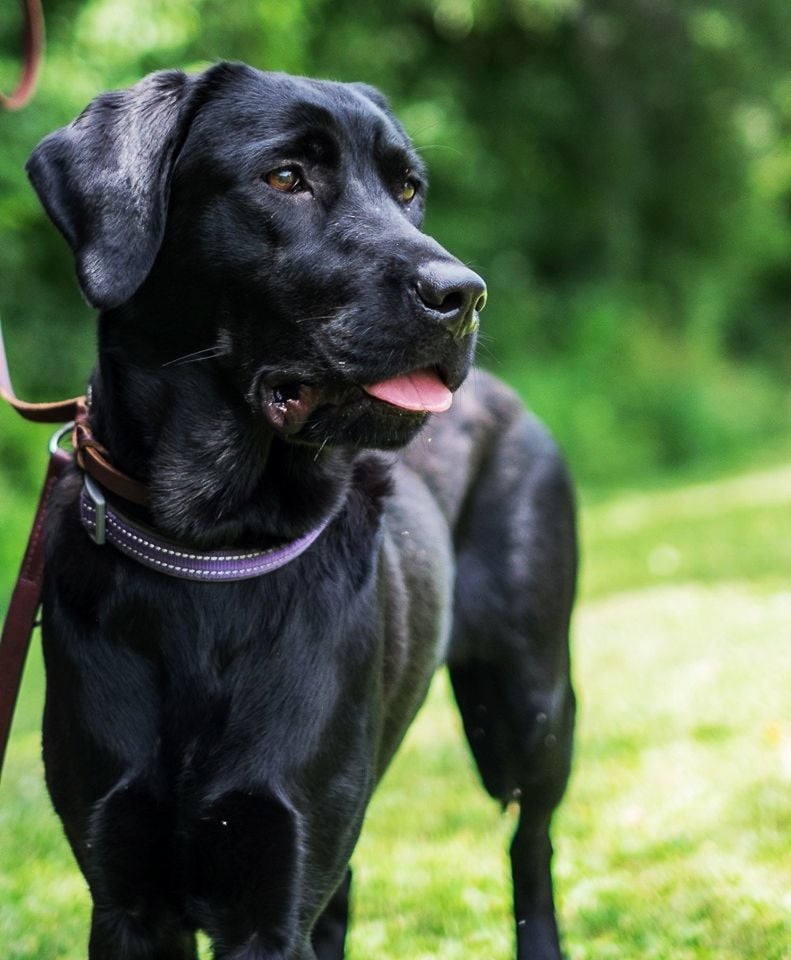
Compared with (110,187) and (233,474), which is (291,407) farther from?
(110,187)

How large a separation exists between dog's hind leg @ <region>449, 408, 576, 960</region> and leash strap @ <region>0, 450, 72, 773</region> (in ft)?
4.10

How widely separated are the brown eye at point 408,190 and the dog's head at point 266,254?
0.60 ft

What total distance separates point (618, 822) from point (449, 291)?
9.47 ft

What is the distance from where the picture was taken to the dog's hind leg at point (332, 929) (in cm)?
356

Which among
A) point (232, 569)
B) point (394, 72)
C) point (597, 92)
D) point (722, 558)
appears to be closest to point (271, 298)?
point (232, 569)

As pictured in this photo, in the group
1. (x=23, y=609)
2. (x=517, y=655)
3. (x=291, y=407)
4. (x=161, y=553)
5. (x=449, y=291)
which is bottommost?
(x=517, y=655)

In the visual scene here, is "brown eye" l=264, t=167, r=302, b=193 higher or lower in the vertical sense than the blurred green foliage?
higher

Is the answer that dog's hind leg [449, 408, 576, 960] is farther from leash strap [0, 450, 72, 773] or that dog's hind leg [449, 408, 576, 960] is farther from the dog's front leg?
the dog's front leg

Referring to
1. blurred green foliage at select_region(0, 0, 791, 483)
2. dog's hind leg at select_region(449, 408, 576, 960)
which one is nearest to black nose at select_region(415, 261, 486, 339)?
dog's hind leg at select_region(449, 408, 576, 960)

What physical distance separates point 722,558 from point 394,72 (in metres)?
7.60

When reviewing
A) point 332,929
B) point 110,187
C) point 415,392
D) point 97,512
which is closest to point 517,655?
point 332,929

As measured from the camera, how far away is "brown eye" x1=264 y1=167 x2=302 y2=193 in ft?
8.77

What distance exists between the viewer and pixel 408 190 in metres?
3.01

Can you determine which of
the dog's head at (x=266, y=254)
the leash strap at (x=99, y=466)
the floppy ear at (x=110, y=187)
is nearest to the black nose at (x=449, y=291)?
the dog's head at (x=266, y=254)
